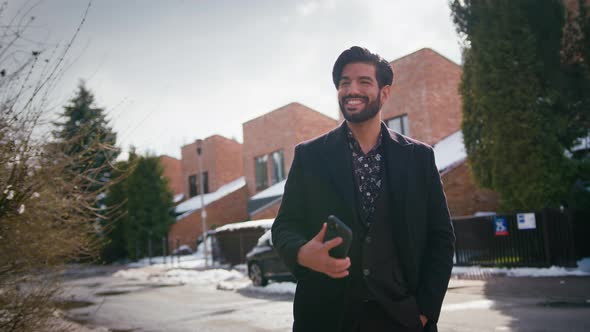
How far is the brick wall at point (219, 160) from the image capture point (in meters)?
40.2

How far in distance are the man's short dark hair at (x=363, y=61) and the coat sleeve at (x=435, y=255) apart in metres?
0.44

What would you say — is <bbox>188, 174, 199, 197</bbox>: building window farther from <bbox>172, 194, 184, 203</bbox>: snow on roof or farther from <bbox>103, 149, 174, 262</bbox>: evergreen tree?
<bbox>103, 149, 174, 262</bbox>: evergreen tree

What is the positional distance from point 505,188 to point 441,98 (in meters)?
11.2

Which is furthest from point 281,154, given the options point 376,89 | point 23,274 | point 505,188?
point 376,89

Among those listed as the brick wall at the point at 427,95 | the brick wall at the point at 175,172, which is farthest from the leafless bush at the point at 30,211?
the brick wall at the point at 175,172

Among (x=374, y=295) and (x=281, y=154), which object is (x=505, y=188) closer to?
(x=374, y=295)

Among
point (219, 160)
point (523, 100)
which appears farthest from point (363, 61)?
point (219, 160)

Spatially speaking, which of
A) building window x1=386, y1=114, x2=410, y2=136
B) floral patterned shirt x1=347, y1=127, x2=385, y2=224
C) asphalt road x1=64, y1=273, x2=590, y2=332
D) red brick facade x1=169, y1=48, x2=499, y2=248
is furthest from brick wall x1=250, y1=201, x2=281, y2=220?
floral patterned shirt x1=347, y1=127, x2=385, y2=224

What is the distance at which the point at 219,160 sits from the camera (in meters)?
40.3

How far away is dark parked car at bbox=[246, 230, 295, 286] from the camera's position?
13.0m

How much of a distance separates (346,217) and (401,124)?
24.6m

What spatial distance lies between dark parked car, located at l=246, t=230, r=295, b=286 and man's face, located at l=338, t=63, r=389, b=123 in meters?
10.6

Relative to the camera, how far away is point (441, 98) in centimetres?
2531

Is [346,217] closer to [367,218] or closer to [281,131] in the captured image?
[367,218]
